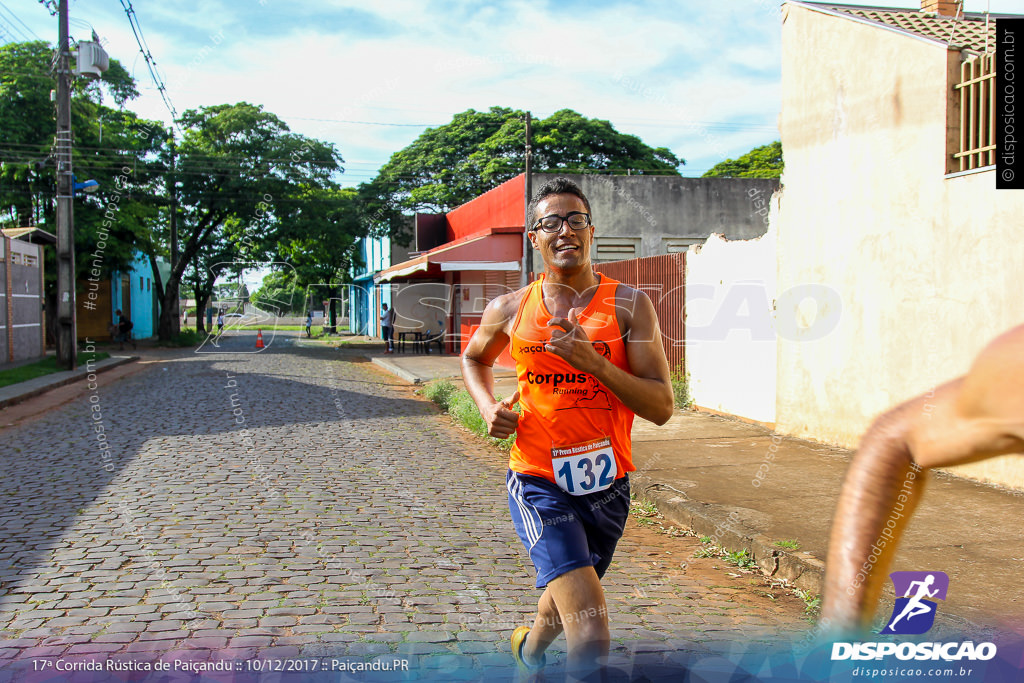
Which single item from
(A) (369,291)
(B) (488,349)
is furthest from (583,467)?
(A) (369,291)

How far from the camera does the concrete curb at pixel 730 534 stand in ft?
14.8

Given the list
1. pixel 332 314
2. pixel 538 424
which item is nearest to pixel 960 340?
pixel 538 424

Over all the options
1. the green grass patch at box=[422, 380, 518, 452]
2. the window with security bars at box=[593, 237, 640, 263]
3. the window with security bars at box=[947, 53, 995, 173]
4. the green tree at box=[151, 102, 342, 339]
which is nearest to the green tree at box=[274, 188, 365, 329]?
the green tree at box=[151, 102, 342, 339]

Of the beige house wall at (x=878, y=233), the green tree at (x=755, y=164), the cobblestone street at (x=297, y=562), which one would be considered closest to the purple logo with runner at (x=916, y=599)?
the cobblestone street at (x=297, y=562)

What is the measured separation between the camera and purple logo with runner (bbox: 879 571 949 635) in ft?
11.0

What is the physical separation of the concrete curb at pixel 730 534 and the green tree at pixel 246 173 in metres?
26.6

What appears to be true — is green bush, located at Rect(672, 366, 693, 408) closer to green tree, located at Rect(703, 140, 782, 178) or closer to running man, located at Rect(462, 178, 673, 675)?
running man, located at Rect(462, 178, 673, 675)

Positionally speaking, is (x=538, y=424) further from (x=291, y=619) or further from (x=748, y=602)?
(x=748, y=602)

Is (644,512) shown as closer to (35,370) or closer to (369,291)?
(35,370)

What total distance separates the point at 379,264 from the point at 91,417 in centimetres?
3018

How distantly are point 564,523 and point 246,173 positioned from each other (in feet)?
99.2

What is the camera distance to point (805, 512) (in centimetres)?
572

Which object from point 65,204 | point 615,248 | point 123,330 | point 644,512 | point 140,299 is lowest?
point 644,512

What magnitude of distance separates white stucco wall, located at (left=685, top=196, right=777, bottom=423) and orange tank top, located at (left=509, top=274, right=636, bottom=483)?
7.01 meters
